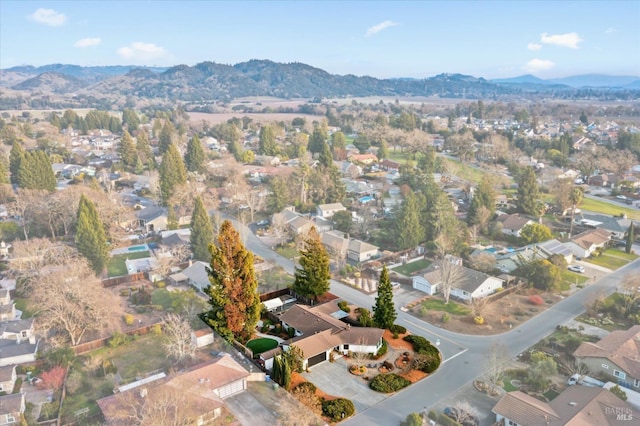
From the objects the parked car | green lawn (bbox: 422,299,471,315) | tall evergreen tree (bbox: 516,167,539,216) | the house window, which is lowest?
green lawn (bbox: 422,299,471,315)

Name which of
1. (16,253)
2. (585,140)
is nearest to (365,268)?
(16,253)

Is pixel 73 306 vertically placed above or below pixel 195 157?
below

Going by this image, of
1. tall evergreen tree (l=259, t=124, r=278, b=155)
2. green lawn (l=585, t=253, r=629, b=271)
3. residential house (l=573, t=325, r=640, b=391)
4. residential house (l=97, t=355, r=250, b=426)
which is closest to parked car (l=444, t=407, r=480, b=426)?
residential house (l=573, t=325, r=640, b=391)

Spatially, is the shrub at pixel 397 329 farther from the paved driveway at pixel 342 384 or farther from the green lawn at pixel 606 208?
the green lawn at pixel 606 208

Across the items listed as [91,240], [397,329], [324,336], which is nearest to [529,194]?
[397,329]

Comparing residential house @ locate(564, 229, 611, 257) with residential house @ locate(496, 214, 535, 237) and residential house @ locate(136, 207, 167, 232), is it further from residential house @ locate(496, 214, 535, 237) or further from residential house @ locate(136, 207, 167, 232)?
residential house @ locate(136, 207, 167, 232)

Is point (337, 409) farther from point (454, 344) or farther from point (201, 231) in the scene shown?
point (201, 231)
